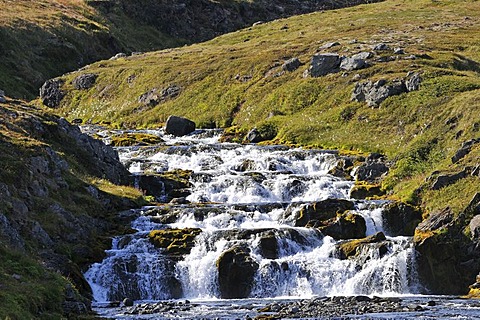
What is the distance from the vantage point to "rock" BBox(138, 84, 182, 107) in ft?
350

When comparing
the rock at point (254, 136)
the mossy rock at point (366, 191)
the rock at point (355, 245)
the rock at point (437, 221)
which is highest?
the rock at point (254, 136)

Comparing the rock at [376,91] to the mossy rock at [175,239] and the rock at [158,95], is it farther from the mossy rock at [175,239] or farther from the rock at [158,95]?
the mossy rock at [175,239]

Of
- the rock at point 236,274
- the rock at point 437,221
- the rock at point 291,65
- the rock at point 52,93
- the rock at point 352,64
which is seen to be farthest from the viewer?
the rock at point 52,93

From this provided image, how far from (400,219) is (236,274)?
1229 centimetres

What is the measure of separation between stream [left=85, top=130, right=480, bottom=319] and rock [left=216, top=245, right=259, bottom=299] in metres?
0.06

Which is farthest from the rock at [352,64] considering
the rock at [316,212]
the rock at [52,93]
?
the rock at [52,93]

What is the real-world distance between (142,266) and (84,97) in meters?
74.6

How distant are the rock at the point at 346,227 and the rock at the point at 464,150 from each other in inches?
401

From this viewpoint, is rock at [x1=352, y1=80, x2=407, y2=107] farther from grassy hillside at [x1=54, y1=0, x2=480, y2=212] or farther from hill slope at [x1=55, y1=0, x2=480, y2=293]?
grassy hillside at [x1=54, y1=0, x2=480, y2=212]

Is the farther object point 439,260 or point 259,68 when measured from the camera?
point 259,68

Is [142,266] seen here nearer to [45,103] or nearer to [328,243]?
[328,243]

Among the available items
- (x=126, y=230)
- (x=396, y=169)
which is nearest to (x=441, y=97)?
(x=396, y=169)

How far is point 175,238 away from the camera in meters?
48.6

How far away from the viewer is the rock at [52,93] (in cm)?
11844
